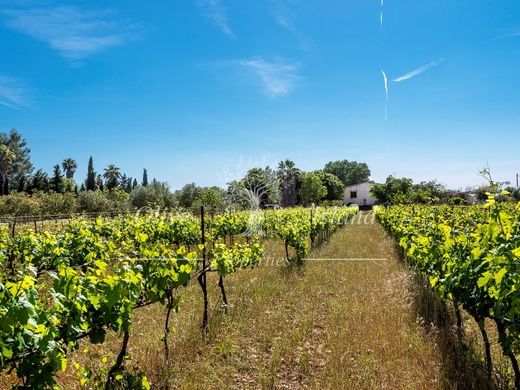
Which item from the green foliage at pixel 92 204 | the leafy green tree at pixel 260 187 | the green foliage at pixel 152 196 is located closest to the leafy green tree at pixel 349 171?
the leafy green tree at pixel 260 187

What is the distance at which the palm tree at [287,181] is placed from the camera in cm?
6507

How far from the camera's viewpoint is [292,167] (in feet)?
215

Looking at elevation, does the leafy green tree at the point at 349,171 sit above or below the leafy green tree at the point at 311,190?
above

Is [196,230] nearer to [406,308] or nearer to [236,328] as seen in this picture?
[236,328]

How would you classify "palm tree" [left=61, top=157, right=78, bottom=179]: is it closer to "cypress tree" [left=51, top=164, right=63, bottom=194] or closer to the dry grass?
"cypress tree" [left=51, top=164, right=63, bottom=194]

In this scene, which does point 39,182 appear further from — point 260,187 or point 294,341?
point 294,341

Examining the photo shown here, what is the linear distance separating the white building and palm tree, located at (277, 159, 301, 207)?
19.0m

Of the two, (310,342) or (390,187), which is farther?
(390,187)

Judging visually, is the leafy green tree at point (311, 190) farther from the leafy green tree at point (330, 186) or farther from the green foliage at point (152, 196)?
the green foliage at point (152, 196)

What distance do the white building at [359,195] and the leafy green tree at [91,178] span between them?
170 ft

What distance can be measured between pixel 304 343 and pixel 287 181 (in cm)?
6022

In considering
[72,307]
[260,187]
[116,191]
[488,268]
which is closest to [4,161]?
[116,191]

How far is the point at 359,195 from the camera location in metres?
79.4

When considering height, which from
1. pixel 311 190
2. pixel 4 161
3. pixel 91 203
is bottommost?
pixel 91 203
